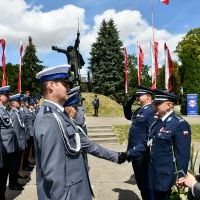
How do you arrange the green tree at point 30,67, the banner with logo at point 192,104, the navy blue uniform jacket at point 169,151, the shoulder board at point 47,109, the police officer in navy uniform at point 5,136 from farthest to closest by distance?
the green tree at point 30,67 → the banner with logo at point 192,104 → the police officer in navy uniform at point 5,136 → the navy blue uniform jacket at point 169,151 → the shoulder board at point 47,109

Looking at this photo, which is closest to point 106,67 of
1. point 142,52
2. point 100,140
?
point 142,52

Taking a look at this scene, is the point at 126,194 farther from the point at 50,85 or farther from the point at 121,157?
the point at 50,85

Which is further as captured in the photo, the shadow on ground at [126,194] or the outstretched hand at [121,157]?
the shadow on ground at [126,194]

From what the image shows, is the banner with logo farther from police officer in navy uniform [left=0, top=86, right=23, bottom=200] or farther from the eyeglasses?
the eyeglasses

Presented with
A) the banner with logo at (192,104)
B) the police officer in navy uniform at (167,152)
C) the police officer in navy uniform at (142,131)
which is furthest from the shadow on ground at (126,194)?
the banner with logo at (192,104)

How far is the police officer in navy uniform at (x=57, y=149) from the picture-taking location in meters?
3.26

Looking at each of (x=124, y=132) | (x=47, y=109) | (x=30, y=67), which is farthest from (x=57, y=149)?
(x=30, y=67)

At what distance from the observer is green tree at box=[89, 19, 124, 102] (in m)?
48.7

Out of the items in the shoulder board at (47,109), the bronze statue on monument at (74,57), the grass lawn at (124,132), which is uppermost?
the bronze statue on monument at (74,57)

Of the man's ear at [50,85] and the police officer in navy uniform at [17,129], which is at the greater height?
the man's ear at [50,85]

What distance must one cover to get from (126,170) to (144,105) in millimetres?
4277

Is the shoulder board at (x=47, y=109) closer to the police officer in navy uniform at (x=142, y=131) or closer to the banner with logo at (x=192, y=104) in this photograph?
the police officer in navy uniform at (x=142, y=131)

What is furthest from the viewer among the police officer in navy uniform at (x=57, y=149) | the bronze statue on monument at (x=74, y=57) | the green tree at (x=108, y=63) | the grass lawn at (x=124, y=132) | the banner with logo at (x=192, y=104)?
the green tree at (x=108, y=63)

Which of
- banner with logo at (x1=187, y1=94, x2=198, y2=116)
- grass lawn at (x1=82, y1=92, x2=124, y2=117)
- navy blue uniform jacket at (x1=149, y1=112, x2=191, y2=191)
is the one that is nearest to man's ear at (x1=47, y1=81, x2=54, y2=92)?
navy blue uniform jacket at (x1=149, y1=112, x2=191, y2=191)
